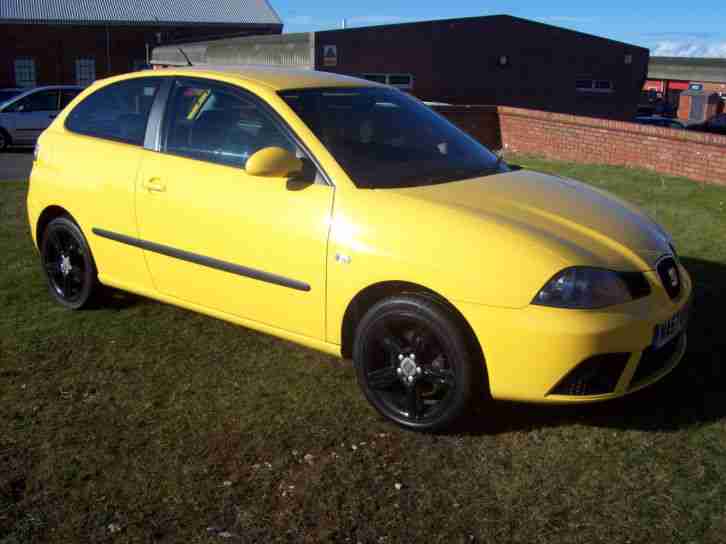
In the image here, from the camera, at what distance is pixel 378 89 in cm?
512

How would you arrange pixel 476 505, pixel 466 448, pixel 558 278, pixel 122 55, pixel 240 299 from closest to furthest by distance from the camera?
pixel 476 505
pixel 558 278
pixel 466 448
pixel 240 299
pixel 122 55

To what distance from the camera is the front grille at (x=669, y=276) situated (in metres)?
3.88

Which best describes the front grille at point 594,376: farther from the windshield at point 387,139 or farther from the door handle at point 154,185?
the door handle at point 154,185

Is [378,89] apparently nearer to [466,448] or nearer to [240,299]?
[240,299]

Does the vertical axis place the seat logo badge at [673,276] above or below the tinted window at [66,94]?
below

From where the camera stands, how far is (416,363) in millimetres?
3836

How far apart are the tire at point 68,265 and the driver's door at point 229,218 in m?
0.73

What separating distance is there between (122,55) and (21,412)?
4505 cm

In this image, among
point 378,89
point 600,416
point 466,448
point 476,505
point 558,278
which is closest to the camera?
point 476,505

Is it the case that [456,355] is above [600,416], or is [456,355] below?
above

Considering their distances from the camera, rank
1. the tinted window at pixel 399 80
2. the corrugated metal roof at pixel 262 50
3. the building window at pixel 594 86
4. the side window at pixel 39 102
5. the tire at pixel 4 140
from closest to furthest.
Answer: the tire at pixel 4 140 → the side window at pixel 39 102 → the corrugated metal roof at pixel 262 50 → the tinted window at pixel 399 80 → the building window at pixel 594 86

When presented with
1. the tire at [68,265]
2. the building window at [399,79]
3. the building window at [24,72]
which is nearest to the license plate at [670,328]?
the tire at [68,265]

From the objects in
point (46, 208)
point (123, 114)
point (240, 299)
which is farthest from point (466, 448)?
point (46, 208)

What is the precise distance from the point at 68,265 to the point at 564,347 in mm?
3591
